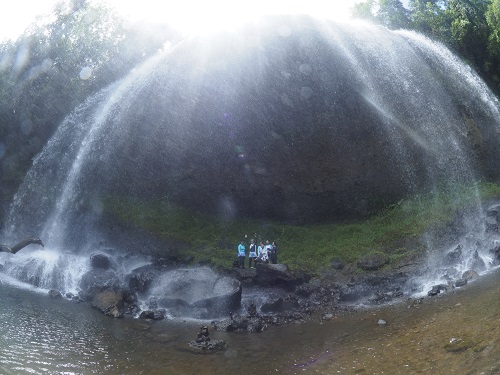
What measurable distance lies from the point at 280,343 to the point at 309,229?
1206 cm

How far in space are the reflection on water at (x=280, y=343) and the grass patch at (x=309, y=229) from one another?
6.23 m

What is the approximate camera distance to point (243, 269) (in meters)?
20.2

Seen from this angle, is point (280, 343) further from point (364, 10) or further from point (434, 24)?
point (364, 10)

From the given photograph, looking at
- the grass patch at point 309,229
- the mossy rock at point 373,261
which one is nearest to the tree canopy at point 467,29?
the grass patch at point 309,229

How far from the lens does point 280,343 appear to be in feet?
42.9

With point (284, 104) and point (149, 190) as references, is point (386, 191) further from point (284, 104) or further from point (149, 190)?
point (149, 190)

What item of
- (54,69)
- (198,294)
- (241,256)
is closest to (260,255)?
(241,256)

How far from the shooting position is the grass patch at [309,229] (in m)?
21.6

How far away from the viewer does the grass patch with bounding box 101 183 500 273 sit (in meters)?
21.6

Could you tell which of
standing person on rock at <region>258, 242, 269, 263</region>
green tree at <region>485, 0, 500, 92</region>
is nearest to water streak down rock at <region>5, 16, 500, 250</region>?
standing person on rock at <region>258, 242, 269, 263</region>

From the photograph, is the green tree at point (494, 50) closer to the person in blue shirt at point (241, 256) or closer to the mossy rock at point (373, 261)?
the mossy rock at point (373, 261)

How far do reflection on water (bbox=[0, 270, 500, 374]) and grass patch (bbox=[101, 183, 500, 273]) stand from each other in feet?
20.4

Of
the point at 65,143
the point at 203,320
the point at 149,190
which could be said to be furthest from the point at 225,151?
the point at 203,320

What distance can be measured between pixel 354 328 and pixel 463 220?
1079 cm
